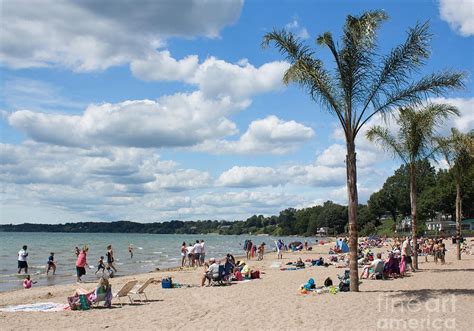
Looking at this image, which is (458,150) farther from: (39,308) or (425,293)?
(39,308)

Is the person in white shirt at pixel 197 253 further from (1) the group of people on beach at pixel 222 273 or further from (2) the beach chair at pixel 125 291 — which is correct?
(2) the beach chair at pixel 125 291

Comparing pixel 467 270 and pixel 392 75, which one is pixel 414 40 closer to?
pixel 392 75

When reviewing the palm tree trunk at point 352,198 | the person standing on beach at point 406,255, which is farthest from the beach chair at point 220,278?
the person standing on beach at point 406,255

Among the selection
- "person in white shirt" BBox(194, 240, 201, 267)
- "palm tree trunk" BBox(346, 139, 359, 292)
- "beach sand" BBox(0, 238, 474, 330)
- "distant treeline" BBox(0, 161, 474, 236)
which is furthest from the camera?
"distant treeline" BBox(0, 161, 474, 236)

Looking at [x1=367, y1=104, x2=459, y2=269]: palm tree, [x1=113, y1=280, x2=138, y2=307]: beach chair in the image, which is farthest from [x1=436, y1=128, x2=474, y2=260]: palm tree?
[x1=113, y1=280, x2=138, y2=307]: beach chair

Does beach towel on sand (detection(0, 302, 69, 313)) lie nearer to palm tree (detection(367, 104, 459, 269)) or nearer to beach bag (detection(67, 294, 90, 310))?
beach bag (detection(67, 294, 90, 310))

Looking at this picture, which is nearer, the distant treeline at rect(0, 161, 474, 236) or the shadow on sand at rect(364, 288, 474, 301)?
the shadow on sand at rect(364, 288, 474, 301)

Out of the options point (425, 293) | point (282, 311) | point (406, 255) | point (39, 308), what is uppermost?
point (406, 255)

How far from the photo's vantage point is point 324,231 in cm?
14075

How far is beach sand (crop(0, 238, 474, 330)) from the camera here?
32.8 feet

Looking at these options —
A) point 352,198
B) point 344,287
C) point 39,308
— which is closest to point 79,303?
point 39,308

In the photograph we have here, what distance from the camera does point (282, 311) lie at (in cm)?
1141

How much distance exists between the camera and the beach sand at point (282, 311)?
9.99 m

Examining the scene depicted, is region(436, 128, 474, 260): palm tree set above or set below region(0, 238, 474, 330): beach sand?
above
